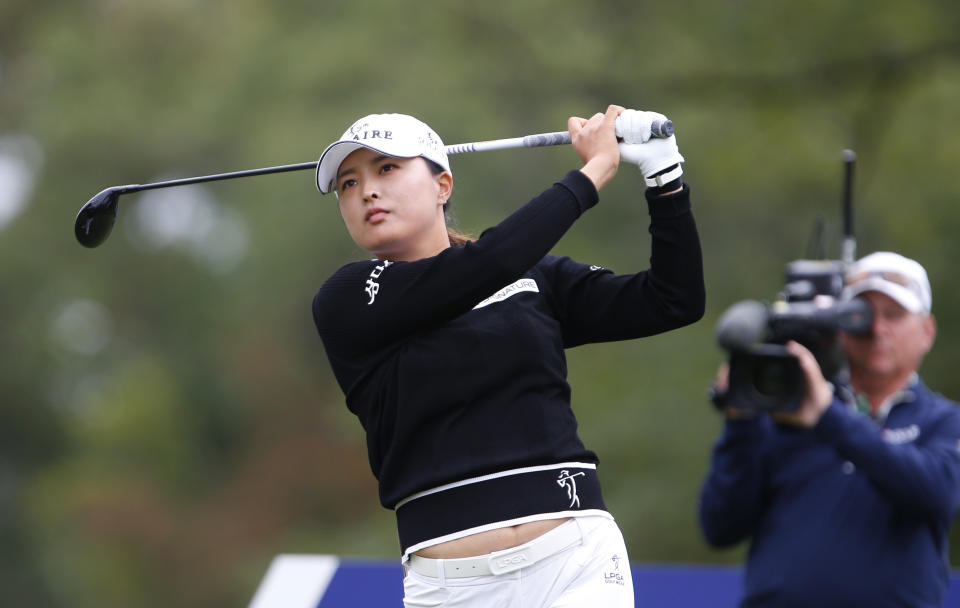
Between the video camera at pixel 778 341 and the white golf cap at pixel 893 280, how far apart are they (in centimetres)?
78

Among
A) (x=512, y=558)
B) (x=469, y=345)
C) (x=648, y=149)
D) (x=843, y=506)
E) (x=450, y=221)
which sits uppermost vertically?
(x=648, y=149)

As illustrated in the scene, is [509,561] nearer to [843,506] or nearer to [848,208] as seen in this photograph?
[843,506]

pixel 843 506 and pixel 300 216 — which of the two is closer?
pixel 843 506

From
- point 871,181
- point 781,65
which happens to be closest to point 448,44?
point 781,65

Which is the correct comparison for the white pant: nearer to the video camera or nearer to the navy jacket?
the video camera

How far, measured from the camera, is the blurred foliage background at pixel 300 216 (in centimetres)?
991

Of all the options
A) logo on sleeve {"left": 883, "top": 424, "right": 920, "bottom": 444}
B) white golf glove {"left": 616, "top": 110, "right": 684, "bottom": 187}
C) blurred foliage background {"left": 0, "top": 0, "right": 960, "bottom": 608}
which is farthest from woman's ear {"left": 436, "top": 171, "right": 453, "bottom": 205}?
blurred foliage background {"left": 0, "top": 0, "right": 960, "bottom": 608}

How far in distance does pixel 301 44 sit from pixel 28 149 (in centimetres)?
439

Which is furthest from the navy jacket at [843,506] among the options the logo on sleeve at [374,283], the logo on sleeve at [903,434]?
the logo on sleeve at [374,283]

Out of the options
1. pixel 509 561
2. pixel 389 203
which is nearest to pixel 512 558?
pixel 509 561

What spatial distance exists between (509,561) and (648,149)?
3.21 ft

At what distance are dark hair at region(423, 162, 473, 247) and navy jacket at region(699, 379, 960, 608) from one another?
1033 mm

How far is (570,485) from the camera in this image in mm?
3096

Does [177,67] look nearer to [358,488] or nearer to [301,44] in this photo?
[301,44]
